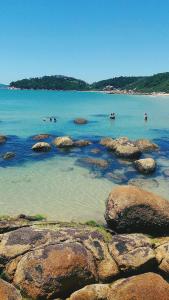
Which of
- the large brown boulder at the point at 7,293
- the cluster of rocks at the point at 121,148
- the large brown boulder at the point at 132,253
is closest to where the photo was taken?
the large brown boulder at the point at 7,293

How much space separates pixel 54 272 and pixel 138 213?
5849 mm

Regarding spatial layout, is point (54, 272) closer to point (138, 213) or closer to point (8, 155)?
point (138, 213)

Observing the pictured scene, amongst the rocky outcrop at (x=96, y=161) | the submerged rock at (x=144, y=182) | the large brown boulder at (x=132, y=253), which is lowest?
the submerged rock at (x=144, y=182)

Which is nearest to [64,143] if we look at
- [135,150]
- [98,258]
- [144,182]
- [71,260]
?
[135,150]

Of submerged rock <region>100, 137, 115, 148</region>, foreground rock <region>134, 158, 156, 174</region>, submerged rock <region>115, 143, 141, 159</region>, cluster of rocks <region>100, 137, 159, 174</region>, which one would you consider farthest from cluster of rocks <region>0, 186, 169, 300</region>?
submerged rock <region>100, 137, 115, 148</region>

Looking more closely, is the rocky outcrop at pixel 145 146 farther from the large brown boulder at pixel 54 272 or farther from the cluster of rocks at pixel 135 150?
the large brown boulder at pixel 54 272

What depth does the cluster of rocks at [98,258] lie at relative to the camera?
1041cm

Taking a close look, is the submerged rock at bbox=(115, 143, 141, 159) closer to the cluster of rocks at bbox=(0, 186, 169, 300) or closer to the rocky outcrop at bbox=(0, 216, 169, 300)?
the cluster of rocks at bbox=(0, 186, 169, 300)

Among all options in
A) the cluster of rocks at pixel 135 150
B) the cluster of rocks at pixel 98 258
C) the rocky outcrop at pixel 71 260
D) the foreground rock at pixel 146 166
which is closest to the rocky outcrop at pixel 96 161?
the cluster of rocks at pixel 135 150

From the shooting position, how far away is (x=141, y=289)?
32.5 feet

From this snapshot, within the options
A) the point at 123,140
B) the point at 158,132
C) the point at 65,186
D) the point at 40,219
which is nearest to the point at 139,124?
the point at 158,132

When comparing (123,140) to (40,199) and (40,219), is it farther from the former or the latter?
(40,219)

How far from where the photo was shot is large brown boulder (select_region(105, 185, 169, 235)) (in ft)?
52.3

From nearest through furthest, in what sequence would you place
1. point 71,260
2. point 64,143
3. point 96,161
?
point 71,260
point 96,161
point 64,143
